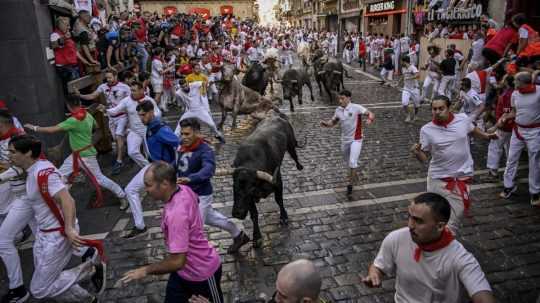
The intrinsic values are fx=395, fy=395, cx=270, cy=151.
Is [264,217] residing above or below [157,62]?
below

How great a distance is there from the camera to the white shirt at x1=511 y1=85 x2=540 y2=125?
678 centimetres

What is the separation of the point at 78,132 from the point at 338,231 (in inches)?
182

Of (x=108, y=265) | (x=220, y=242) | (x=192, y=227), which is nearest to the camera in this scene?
(x=192, y=227)

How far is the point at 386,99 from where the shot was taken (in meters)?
17.0

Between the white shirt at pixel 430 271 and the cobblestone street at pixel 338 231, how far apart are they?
1763 mm

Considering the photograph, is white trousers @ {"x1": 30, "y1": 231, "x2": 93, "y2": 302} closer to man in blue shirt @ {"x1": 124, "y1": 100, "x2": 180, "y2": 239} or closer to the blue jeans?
the blue jeans

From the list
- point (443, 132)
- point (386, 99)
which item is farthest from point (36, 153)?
point (386, 99)

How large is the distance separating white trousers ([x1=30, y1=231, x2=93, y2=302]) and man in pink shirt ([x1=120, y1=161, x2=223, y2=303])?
1399mm

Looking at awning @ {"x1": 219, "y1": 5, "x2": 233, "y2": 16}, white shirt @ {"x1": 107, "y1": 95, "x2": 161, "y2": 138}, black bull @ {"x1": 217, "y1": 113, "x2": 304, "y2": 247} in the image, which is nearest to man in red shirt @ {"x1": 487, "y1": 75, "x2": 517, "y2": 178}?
black bull @ {"x1": 217, "y1": 113, "x2": 304, "y2": 247}

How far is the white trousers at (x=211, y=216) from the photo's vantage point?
5.09 meters

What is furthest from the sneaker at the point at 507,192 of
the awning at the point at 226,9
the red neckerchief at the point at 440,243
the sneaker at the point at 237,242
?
the awning at the point at 226,9

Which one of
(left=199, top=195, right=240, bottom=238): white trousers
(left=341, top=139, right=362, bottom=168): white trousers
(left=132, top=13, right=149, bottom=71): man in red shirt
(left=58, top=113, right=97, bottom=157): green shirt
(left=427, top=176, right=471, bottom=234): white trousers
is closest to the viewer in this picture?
(left=427, top=176, right=471, bottom=234): white trousers

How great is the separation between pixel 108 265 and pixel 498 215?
6219 mm

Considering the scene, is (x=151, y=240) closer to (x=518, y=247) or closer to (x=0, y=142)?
(x=0, y=142)
